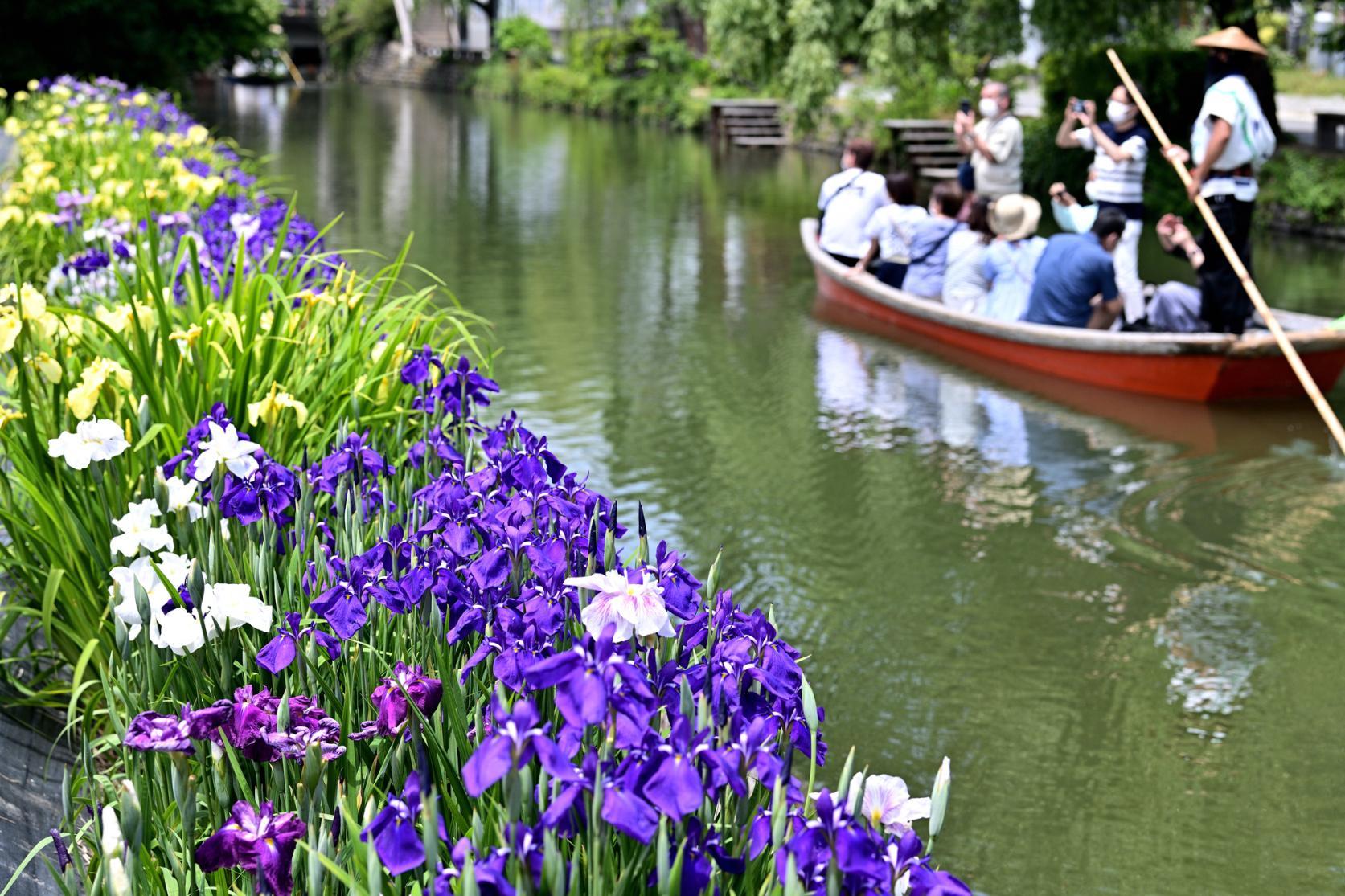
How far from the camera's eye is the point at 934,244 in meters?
11.8

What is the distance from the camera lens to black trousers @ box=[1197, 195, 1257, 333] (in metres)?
9.45

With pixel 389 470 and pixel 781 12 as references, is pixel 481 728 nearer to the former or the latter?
pixel 389 470

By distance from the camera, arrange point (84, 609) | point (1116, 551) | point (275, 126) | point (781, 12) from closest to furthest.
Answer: point (84, 609), point (1116, 551), point (781, 12), point (275, 126)

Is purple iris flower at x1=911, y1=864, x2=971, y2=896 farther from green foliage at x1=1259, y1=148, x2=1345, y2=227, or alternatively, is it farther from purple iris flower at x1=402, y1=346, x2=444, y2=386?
green foliage at x1=1259, y1=148, x2=1345, y2=227

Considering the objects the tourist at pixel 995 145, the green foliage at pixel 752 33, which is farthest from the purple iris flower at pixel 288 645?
the green foliage at pixel 752 33

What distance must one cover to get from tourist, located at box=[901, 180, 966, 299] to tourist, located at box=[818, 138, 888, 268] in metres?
0.81

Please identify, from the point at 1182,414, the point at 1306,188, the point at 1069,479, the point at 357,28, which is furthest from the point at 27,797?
the point at 357,28

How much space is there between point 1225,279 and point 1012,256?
5.85 feet

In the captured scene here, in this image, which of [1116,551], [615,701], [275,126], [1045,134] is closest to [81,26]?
[275,126]

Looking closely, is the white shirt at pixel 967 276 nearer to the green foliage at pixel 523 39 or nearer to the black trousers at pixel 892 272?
the black trousers at pixel 892 272

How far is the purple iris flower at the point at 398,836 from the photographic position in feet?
6.42

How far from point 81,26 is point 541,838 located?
2517 centimetres

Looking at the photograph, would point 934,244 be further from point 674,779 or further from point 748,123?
point 748,123

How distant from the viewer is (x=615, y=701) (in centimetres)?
201
